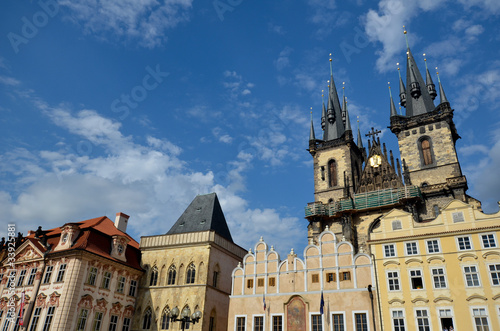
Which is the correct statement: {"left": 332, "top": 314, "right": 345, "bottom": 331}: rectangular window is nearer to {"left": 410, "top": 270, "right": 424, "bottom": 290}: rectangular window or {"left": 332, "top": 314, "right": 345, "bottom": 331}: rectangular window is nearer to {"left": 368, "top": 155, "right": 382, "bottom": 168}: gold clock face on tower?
{"left": 410, "top": 270, "right": 424, "bottom": 290}: rectangular window

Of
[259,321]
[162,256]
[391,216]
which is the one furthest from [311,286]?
[162,256]

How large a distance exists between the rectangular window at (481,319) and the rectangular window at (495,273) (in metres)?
1.88

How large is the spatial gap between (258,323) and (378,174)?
77.9ft

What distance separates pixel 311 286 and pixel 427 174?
20.8 meters

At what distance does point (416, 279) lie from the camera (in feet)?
87.4

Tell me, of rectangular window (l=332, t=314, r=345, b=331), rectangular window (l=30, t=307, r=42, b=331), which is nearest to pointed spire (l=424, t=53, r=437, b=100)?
rectangular window (l=332, t=314, r=345, b=331)

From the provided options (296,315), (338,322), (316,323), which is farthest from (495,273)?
(296,315)

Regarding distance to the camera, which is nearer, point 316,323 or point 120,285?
→ point 316,323

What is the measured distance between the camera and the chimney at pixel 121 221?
140ft

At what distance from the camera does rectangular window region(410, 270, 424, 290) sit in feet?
86.6

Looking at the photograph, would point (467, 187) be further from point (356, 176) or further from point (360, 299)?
point (360, 299)

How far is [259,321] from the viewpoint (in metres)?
29.6

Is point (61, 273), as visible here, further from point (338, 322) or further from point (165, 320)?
point (338, 322)

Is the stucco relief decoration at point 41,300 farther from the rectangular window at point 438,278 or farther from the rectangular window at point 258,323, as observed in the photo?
the rectangular window at point 438,278
